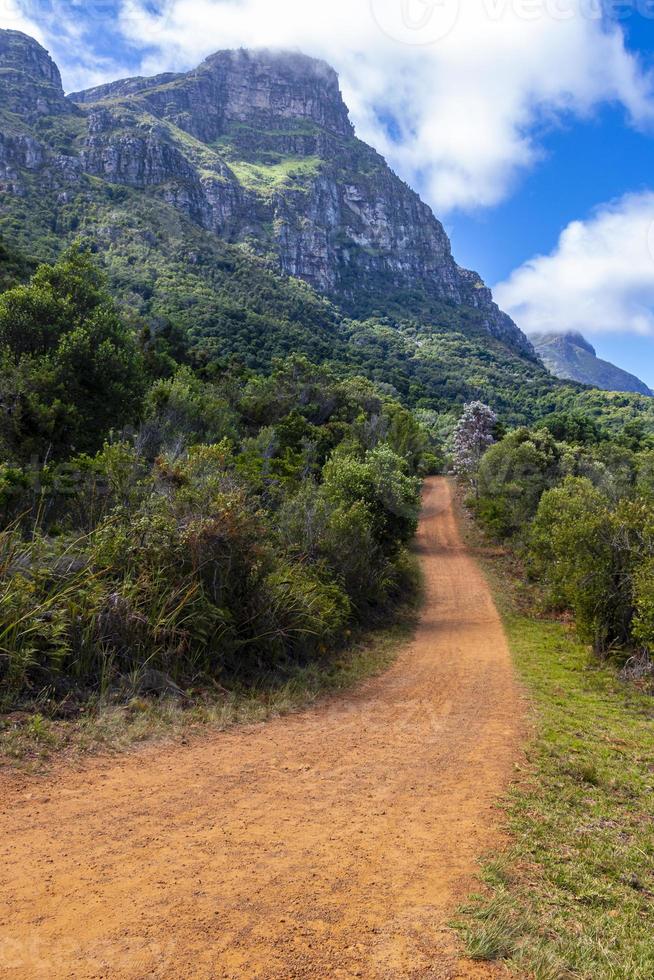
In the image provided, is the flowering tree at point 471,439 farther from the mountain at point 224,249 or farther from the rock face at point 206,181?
the rock face at point 206,181

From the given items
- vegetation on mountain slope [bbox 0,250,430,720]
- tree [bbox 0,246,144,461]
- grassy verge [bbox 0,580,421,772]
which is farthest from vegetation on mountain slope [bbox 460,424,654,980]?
tree [bbox 0,246,144,461]

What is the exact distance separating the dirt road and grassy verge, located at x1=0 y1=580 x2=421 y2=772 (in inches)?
14.1

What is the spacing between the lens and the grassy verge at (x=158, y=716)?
645 cm

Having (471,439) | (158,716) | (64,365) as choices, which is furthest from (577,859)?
(471,439)

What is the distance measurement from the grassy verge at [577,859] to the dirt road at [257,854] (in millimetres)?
284

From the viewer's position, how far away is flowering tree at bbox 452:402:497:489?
45.2m

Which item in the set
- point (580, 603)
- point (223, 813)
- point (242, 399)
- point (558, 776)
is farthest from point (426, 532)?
point (223, 813)

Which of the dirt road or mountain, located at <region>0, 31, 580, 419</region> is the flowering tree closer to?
mountain, located at <region>0, 31, 580, 419</region>

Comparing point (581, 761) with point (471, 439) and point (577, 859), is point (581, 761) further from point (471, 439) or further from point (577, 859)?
point (471, 439)

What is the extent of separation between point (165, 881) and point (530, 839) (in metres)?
3.41

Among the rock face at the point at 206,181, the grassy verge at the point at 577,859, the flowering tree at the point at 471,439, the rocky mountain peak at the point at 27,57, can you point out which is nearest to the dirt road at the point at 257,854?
the grassy verge at the point at 577,859

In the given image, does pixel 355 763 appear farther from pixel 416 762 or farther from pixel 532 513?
pixel 532 513

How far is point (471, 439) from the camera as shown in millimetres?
46031

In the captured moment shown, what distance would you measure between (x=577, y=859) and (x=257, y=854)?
9.49ft
